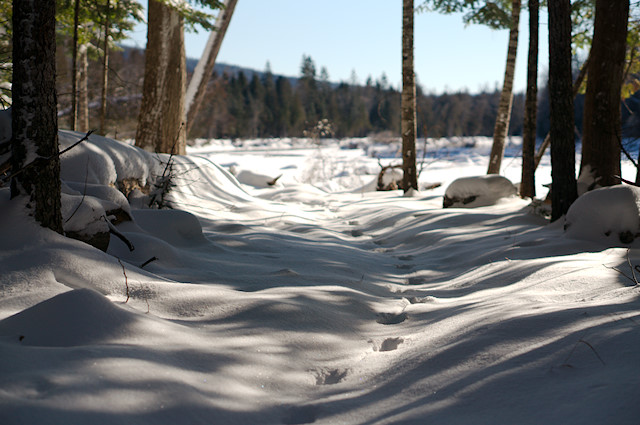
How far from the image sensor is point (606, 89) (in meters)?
5.35

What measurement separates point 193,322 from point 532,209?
4.70 metres

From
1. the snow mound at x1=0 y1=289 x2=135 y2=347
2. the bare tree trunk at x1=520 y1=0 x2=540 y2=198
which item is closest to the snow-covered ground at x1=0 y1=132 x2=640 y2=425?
the snow mound at x1=0 y1=289 x2=135 y2=347

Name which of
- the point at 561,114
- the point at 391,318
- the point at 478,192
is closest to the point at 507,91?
the point at 478,192

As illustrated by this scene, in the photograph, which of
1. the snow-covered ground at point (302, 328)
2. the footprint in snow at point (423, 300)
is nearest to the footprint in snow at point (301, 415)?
the snow-covered ground at point (302, 328)

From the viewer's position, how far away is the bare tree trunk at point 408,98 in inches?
357

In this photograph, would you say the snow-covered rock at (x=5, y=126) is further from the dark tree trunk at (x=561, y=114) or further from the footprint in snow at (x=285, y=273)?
the dark tree trunk at (x=561, y=114)

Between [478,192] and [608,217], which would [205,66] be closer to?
[478,192]

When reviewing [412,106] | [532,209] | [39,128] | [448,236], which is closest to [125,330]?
[39,128]

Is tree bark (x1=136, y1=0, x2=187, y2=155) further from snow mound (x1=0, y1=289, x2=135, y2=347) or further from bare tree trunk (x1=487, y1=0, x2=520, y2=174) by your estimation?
snow mound (x1=0, y1=289, x2=135, y2=347)

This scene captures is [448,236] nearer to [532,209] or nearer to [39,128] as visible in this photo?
[532,209]

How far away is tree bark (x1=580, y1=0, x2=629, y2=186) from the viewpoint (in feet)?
17.4

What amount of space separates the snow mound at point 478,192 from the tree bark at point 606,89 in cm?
191

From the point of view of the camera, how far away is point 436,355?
1.82 metres

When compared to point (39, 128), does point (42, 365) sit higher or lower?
lower
